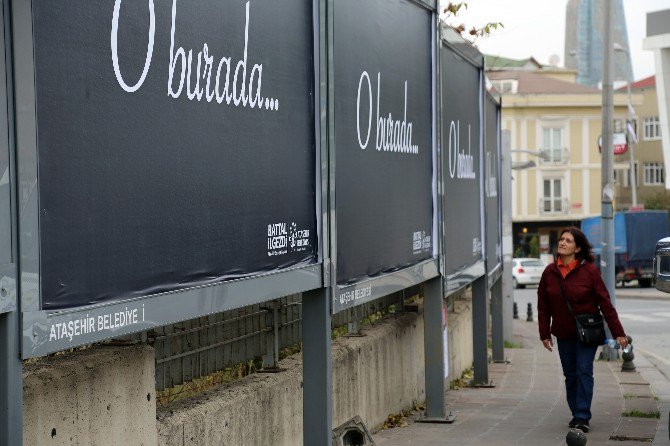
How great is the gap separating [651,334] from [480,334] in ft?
40.5

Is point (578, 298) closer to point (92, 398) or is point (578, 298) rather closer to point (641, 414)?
point (641, 414)

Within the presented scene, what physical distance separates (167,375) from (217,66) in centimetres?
196

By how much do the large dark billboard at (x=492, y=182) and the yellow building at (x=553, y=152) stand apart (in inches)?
2430

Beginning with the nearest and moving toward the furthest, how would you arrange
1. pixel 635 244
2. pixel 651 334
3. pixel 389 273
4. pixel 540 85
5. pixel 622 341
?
1. pixel 389 273
2. pixel 622 341
3. pixel 651 334
4. pixel 635 244
5. pixel 540 85

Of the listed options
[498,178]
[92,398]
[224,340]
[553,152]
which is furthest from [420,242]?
[553,152]

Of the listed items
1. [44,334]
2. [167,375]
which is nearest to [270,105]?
[167,375]

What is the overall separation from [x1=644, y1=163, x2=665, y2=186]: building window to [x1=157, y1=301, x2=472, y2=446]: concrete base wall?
7288 cm

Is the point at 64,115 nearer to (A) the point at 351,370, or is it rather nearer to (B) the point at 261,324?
(B) the point at 261,324

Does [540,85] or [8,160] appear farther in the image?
[540,85]

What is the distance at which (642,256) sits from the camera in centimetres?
5025

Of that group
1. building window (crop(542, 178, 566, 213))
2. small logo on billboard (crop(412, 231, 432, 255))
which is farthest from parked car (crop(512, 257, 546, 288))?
small logo on billboard (crop(412, 231, 432, 255))

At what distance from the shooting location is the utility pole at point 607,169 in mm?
18953

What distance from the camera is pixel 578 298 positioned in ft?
33.0

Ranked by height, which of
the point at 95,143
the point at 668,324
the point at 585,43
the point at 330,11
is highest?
the point at 585,43
